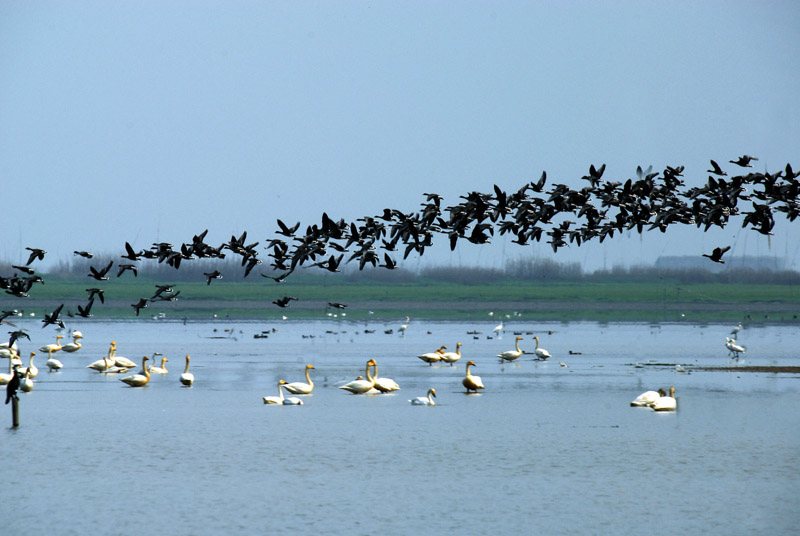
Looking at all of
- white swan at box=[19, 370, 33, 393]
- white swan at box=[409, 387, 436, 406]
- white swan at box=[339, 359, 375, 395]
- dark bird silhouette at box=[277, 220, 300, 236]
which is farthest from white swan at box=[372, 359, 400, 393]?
dark bird silhouette at box=[277, 220, 300, 236]

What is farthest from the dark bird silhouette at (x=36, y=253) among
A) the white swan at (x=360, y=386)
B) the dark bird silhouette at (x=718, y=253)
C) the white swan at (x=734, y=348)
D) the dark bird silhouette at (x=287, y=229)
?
the white swan at (x=734, y=348)

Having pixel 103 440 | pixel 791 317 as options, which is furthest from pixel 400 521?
pixel 791 317

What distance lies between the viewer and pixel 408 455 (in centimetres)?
2653

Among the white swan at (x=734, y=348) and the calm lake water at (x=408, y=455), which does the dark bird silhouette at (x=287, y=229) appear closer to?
the calm lake water at (x=408, y=455)

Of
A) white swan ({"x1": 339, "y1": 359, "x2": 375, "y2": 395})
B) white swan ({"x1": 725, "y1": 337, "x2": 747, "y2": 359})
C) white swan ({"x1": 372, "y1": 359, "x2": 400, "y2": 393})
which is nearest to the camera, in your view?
white swan ({"x1": 339, "y1": 359, "x2": 375, "y2": 395})

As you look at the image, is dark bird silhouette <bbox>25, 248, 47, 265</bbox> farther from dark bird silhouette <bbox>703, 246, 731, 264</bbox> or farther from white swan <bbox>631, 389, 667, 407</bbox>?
white swan <bbox>631, 389, 667, 407</bbox>

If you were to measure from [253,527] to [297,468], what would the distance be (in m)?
5.43

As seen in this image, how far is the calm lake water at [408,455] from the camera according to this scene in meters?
20.3

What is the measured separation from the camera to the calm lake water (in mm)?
20281

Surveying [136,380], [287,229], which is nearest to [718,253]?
[287,229]

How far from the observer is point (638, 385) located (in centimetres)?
4144

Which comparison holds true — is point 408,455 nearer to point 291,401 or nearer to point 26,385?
point 291,401

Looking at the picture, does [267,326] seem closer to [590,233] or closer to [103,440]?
[103,440]

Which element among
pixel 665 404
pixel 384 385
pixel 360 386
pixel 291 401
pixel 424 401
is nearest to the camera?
pixel 665 404
